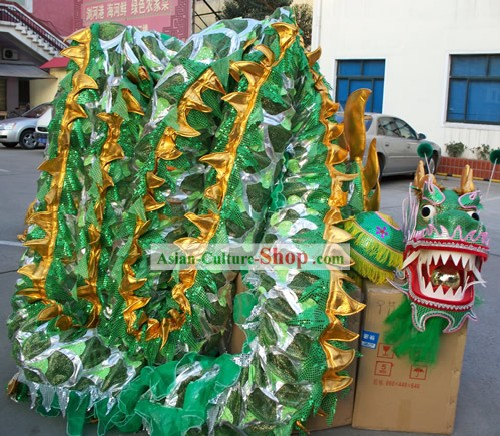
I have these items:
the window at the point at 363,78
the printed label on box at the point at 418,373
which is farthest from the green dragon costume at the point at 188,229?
the window at the point at 363,78

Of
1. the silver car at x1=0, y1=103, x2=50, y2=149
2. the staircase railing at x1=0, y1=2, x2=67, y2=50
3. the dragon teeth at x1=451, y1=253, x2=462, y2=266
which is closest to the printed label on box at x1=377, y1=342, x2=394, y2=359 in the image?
the dragon teeth at x1=451, y1=253, x2=462, y2=266

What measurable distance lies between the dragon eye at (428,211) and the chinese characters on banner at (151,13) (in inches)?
268

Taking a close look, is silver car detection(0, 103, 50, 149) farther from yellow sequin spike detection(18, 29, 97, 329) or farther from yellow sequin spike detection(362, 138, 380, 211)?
yellow sequin spike detection(362, 138, 380, 211)

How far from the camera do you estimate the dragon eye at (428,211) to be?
2377 millimetres

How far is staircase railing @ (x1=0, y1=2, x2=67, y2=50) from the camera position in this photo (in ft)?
67.8

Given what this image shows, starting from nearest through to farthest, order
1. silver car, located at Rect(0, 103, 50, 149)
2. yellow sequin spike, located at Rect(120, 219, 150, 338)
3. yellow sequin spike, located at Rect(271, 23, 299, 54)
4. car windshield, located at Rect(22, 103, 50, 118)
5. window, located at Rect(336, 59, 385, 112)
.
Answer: yellow sequin spike, located at Rect(271, 23, 299, 54) < yellow sequin spike, located at Rect(120, 219, 150, 338) < window, located at Rect(336, 59, 385, 112) < silver car, located at Rect(0, 103, 50, 149) < car windshield, located at Rect(22, 103, 50, 118)

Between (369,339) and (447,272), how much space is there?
1.54ft

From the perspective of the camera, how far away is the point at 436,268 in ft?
7.50

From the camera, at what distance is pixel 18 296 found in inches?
114

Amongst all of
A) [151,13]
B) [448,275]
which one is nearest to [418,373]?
[448,275]

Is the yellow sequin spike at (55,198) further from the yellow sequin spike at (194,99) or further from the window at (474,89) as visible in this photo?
the window at (474,89)

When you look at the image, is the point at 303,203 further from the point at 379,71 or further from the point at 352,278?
the point at 379,71

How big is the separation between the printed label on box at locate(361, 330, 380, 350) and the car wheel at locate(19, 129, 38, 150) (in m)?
14.0

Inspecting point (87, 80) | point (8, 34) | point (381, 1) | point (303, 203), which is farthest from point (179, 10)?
point (8, 34)
